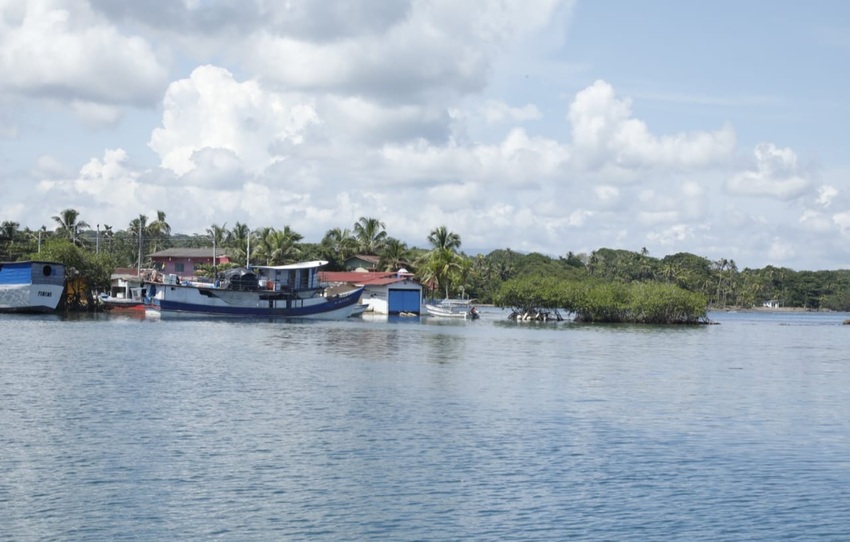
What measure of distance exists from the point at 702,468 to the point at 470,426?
7.16m

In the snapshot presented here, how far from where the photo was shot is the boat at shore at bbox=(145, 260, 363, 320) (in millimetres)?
85875

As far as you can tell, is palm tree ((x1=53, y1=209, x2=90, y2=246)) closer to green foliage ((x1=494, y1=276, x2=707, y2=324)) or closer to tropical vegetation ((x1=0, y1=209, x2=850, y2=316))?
tropical vegetation ((x1=0, y1=209, x2=850, y2=316))

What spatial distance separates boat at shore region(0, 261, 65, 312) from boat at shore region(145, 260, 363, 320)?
26.9 feet

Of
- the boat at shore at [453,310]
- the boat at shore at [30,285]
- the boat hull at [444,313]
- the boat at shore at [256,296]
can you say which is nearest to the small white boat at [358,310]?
the boat at shore at [256,296]

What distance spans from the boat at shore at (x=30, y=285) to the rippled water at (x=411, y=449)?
127 feet

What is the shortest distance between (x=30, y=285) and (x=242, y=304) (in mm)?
18265

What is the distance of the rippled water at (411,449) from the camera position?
1738 centimetres

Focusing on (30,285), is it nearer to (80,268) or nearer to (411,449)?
(80,268)

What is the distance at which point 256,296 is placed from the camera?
8838 centimetres

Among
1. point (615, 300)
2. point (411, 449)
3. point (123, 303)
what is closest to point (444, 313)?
point (615, 300)

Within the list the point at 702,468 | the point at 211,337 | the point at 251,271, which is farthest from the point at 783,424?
the point at 251,271

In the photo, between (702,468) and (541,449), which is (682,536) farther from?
(541,449)

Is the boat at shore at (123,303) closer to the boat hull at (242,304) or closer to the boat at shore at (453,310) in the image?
the boat hull at (242,304)

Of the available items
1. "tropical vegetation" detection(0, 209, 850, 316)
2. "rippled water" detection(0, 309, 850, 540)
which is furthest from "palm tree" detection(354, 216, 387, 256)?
"rippled water" detection(0, 309, 850, 540)
